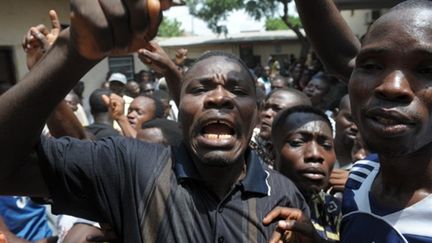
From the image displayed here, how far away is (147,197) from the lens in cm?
155

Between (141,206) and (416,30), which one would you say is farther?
(141,206)

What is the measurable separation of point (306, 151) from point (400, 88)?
1191mm

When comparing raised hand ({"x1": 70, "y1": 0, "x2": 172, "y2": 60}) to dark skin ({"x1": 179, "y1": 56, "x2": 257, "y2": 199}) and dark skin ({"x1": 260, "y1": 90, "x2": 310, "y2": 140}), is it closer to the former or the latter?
dark skin ({"x1": 179, "y1": 56, "x2": 257, "y2": 199})

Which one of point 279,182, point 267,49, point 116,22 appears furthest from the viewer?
point 267,49

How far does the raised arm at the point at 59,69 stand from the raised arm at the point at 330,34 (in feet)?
3.37

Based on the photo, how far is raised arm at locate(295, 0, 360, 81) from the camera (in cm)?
188

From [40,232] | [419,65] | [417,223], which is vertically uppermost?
[419,65]

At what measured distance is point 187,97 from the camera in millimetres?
1775

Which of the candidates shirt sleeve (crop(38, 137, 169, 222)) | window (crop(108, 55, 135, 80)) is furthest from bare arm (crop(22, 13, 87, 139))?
window (crop(108, 55, 135, 80))

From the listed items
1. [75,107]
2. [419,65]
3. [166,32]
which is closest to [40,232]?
[75,107]

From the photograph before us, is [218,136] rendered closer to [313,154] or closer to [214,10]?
[313,154]

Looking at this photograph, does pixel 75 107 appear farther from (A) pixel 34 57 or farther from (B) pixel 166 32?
(B) pixel 166 32

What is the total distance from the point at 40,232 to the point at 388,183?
279 centimetres

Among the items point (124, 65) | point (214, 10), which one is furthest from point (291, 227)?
point (214, 10)
